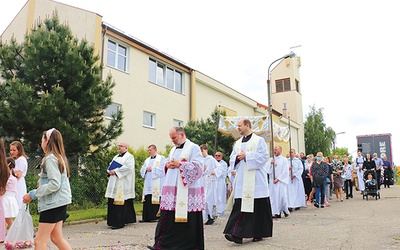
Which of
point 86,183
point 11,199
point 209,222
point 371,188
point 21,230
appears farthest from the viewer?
→ point 371,188

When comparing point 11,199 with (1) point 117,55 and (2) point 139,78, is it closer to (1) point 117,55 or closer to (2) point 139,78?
(1) point 117,55

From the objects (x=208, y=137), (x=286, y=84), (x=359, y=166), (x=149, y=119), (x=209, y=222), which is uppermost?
(x=286, y=84)

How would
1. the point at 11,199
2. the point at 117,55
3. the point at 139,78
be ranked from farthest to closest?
the point at 139,78
the point at 117,55
the point at 11,199

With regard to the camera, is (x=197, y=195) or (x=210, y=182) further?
(x=210, y=182)

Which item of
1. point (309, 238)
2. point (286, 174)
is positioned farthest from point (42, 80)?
point (309, 238)

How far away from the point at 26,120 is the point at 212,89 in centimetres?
1762

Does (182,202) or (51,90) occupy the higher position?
(51,90)

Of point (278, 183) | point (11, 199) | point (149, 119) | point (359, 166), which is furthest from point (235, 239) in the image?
point (359, 166)

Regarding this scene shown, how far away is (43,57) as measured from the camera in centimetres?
1199

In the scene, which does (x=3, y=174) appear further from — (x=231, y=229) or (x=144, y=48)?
(x=144, y=48)

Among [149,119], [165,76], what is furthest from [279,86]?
[149,119]

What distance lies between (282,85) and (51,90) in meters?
37.6

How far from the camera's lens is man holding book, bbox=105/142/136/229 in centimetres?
974

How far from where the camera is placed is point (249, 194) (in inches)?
280
